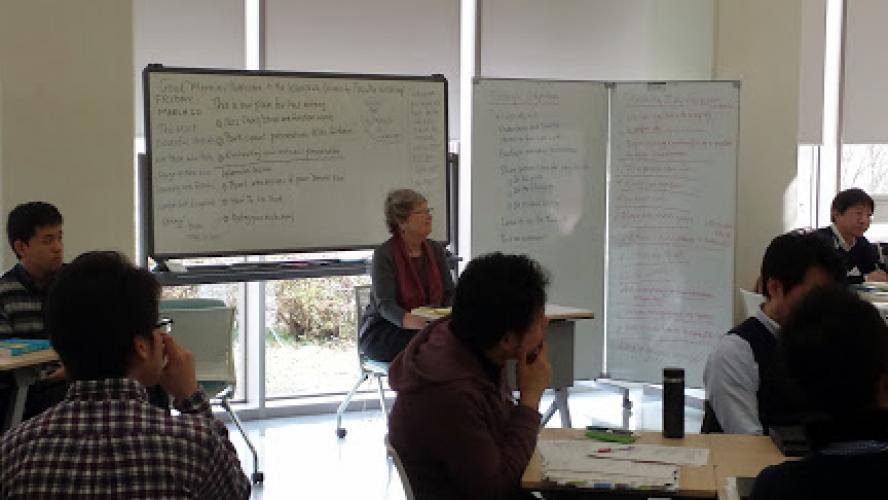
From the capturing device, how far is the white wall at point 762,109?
711 cm

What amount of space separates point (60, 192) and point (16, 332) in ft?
4.06

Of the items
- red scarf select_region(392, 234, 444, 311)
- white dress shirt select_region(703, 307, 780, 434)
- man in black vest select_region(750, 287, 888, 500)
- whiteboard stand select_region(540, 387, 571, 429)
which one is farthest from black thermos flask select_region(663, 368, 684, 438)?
red scarf select_region(392, 234, 444, 311)

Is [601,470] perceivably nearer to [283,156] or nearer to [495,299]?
[495,299]

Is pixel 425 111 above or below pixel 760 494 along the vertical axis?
above

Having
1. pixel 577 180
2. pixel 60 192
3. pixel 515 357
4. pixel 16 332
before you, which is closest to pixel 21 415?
pixel 16 332

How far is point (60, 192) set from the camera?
220 inches

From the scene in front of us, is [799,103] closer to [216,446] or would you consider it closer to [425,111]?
[425,111]

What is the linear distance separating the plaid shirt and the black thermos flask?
1.50 metres

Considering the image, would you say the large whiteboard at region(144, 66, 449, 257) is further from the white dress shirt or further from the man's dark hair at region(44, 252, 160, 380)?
the man's dark hair at region(44, 252, 160, 380)

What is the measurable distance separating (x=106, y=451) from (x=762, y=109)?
5887 mm

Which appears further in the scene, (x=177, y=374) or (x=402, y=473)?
(x=402, y=473)

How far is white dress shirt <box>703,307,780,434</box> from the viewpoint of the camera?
Result: 3.22 metres

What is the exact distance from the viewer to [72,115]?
5590 millimetres

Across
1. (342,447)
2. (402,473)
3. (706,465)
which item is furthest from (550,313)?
(402,473)
